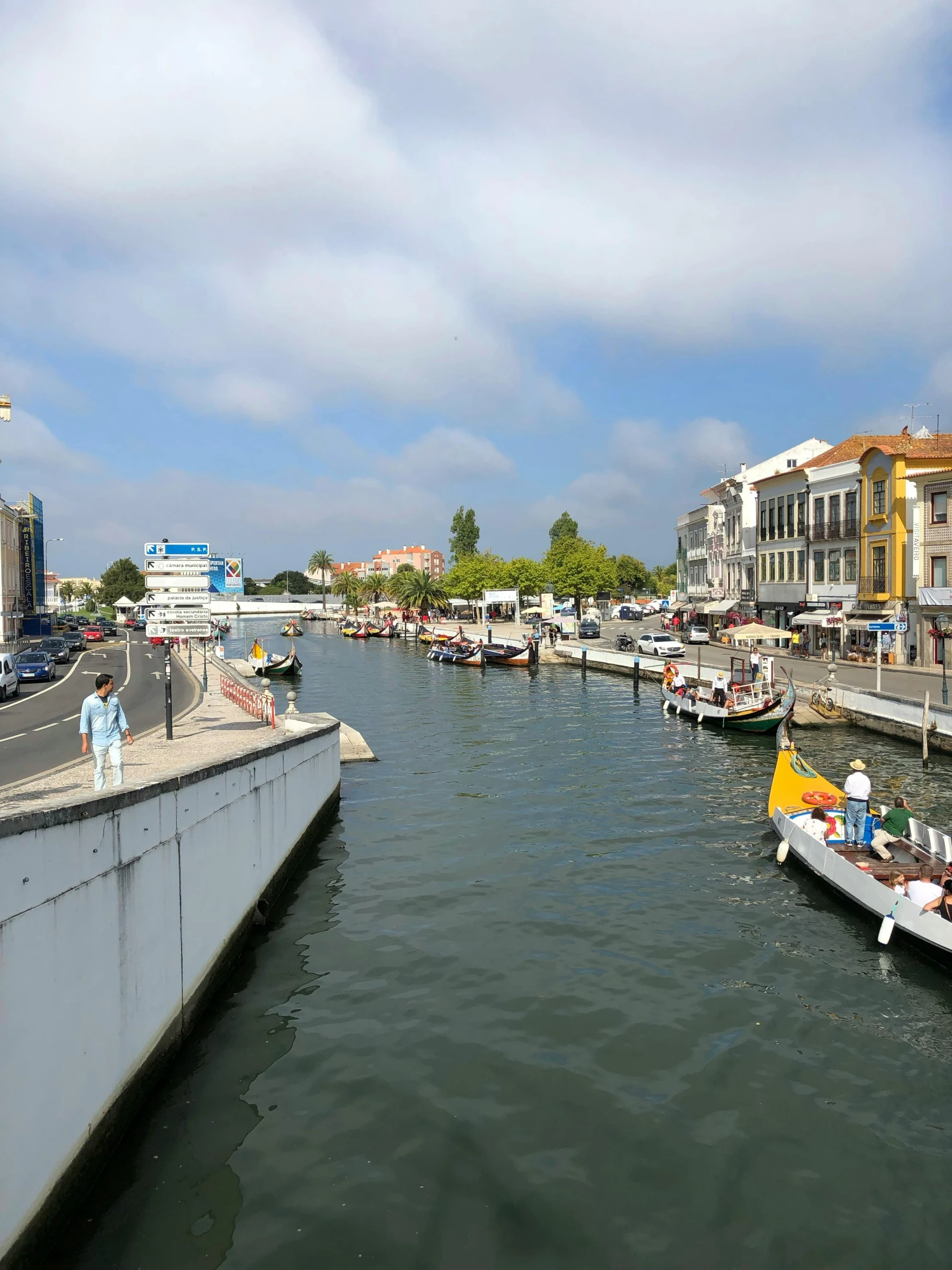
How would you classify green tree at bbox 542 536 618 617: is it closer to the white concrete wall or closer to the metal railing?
the metal railing

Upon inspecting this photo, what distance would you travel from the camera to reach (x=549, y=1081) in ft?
31.7

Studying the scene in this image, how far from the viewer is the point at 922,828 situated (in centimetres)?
1595

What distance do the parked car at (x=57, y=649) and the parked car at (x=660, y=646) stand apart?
39324 millimetres

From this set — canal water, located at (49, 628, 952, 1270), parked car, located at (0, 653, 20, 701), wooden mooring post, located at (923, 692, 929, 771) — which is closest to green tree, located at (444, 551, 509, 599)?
parked car, located at (0, 653, 20, 701)

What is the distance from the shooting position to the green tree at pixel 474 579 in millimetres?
133250

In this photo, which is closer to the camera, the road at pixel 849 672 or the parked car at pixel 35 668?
the road at pixel 849 672

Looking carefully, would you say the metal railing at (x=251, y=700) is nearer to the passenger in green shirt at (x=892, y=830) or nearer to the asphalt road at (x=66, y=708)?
the asphalt road at (x=66, y=708)

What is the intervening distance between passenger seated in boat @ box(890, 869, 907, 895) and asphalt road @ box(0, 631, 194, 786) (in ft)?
46.5

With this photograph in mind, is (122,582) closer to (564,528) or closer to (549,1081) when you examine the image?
(564,528)

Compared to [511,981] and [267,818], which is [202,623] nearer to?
[267,818]

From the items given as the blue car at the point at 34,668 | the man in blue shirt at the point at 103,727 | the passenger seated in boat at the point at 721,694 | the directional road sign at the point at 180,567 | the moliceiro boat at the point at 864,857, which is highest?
the directional road sign at the point at 180,567

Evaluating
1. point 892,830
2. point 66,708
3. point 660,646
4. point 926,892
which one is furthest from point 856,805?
point 660,646

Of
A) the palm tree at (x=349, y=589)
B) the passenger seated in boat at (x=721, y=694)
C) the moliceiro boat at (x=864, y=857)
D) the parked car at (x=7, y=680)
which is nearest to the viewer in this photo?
the moliceiro boat at (x=864, y=857)

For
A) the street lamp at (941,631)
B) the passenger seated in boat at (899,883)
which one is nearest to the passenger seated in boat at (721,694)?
the street lamp at (941,631)
